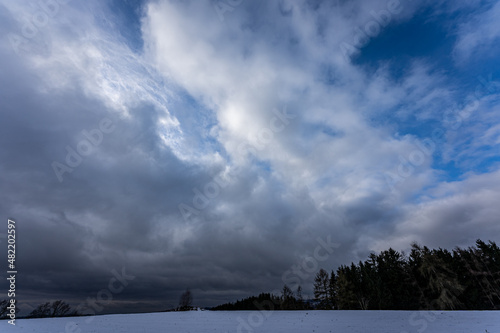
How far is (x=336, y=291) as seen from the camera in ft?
328

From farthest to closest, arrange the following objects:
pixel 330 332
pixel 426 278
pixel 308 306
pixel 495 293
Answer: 1. pixel 308 306
2. pixel 426 278
3. pixel 495 293
4. pixel 330 332

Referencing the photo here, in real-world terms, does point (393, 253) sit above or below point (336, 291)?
above

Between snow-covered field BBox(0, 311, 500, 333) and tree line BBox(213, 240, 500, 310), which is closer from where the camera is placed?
snow-covered field BBox(0, 311, 500, 333)

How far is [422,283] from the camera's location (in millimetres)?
82000

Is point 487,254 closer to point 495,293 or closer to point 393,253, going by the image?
point 495,293

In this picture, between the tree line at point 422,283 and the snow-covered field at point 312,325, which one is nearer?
the snow-covered field at point 312,325

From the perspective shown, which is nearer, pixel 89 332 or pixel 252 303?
pixel 89 332

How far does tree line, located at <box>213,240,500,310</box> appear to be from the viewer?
7406 centimetres

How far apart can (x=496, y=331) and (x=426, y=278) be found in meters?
74.8

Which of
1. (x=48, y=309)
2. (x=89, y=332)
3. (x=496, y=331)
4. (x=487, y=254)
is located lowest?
(x=496, y=331)

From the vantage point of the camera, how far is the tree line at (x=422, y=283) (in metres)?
74.1

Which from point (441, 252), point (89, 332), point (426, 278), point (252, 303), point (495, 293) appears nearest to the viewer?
point (89, 332)

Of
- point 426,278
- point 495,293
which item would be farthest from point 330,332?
point 495,293

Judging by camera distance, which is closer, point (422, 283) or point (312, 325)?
point (312, 325)
